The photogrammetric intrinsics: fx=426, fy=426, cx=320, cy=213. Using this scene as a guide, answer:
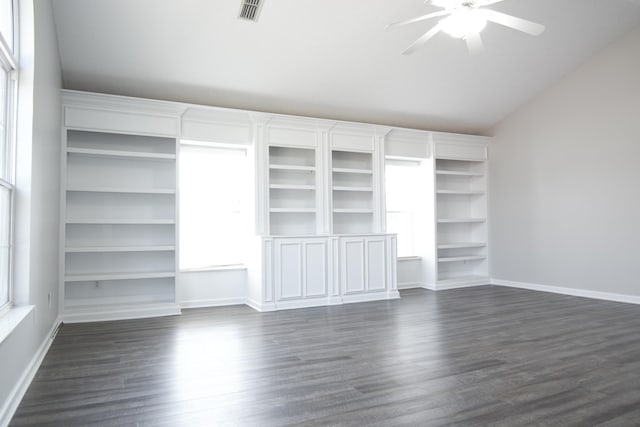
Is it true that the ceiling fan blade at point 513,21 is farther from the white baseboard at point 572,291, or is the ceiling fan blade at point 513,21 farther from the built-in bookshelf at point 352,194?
the white baseboard at point 572,291

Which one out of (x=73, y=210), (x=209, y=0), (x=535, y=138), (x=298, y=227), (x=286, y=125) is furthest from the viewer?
(x=535, y=138)

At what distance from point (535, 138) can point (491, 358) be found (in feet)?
15.0

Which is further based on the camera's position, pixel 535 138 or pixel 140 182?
pixel 535 138

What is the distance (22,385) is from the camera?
2.67m

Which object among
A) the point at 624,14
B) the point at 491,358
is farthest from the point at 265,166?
the point at 624,14

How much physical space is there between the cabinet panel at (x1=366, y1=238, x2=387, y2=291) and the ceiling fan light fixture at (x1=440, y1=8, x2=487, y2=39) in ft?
10.5

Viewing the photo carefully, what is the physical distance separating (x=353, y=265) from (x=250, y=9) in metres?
3.40

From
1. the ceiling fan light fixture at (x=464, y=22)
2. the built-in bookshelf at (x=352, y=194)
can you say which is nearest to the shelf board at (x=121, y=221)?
the built-in bookshelf at (x=352, y=194)

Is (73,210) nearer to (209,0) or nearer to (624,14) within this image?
(209,0)

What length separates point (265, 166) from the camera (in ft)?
18.4

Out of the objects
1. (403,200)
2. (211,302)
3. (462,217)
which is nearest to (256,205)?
(211,302)

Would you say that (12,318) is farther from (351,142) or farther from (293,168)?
(351,142)

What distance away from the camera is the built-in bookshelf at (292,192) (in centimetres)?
603

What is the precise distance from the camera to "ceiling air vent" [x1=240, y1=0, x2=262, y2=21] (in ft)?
13.6
